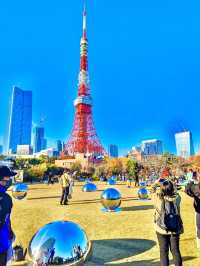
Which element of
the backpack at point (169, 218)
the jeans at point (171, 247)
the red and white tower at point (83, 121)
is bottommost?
the jeans at point (171, 247)

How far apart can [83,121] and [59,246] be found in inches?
2986

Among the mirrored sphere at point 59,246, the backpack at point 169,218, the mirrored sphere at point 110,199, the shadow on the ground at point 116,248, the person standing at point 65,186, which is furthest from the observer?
the person standing at point 65,186

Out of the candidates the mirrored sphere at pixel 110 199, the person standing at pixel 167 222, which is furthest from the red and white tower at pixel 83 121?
the person standing at pixel 167 222

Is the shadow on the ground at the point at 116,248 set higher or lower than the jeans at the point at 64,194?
lower

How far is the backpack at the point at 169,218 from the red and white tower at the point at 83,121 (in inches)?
2890

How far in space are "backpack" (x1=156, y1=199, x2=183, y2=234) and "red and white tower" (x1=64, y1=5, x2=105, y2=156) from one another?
73.4m

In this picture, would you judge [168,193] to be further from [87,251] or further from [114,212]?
[114,212]

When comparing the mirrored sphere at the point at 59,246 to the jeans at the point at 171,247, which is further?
the jeans at the point at 171,247

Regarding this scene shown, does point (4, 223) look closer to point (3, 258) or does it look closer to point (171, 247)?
point (3, 258)

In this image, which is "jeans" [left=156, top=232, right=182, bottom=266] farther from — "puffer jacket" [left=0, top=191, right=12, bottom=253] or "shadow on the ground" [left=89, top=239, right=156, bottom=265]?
"puffer jacket" [left=0, top=191, right=12, bottom=253]

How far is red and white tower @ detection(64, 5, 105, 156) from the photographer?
259ft

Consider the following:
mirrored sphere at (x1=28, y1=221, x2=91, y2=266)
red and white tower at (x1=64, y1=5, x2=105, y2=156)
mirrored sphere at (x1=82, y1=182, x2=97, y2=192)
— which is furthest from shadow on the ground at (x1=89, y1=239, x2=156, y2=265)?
red and white tower at (x1=64, y1=5, x2=105, y2=156)

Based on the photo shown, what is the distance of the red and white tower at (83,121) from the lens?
3110 inches

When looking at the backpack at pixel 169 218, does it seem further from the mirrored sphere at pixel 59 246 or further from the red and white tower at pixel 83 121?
the red and white tower at pixel 83 121
